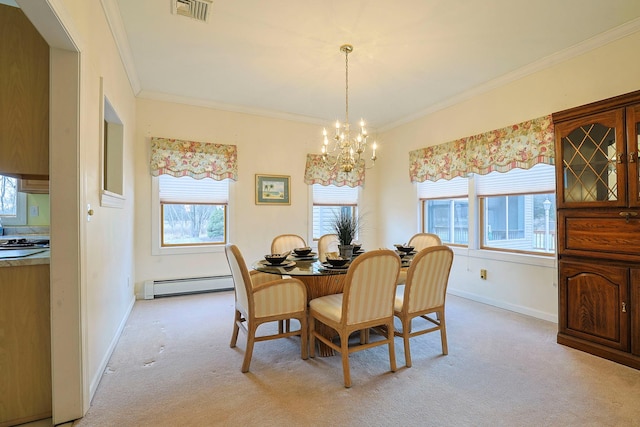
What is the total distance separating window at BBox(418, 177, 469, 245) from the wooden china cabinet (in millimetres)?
1535

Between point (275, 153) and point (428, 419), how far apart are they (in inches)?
159

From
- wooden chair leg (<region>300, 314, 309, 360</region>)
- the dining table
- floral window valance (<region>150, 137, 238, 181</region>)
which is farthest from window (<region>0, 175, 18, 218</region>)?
wooden chair leg (<region>300, 314, 309, 360</region>)

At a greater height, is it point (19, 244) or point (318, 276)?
point (19, 244)

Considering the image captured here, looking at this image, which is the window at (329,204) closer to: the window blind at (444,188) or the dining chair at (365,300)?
the window blind at (444,188)

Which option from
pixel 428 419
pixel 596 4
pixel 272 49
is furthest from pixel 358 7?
pixel 428 419

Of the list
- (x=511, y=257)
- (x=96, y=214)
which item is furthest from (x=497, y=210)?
(x=96, y=214)

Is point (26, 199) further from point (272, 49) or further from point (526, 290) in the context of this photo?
point (526, 290)

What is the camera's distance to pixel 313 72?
348cm

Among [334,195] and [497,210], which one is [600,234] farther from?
[334,195]

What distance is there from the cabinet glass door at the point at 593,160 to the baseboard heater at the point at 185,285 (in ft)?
13.7

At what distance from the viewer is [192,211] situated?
14.6 ft

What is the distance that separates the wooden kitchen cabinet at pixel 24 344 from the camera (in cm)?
168

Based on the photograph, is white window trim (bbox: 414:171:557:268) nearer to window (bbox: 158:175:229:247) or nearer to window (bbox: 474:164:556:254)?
window (bbox: 474:164:556:254)

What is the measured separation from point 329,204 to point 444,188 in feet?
6.19
